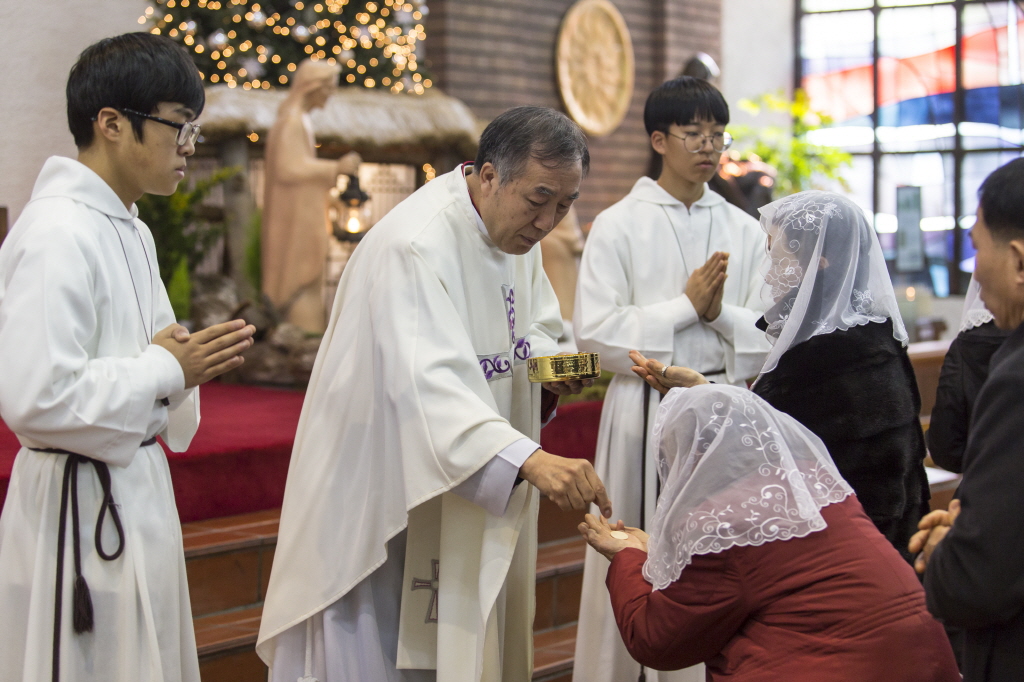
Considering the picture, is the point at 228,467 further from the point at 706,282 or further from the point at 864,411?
the point at 864,411

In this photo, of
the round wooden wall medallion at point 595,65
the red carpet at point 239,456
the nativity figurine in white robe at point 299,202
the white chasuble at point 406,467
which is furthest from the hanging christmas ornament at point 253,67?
the white chasuble at point 406,467

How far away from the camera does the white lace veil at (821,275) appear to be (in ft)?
8.45

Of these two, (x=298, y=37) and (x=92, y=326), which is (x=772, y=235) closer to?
(x=92, y=326)

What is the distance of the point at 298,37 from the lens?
7949 millimetres

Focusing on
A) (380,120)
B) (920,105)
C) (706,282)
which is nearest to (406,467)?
(706,282)

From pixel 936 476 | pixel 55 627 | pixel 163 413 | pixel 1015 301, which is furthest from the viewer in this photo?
pixel 936 476

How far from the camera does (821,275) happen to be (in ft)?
8.60

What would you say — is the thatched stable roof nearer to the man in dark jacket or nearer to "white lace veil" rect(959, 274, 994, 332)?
"white lace veil" rect(959, 274, 994, 332)

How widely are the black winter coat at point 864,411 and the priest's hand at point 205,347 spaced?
1289 mm

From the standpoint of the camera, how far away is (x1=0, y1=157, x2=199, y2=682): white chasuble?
6.47 feet

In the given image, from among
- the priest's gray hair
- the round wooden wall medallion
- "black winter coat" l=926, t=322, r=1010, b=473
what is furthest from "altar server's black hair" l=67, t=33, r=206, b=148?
the round wooden wall medallion

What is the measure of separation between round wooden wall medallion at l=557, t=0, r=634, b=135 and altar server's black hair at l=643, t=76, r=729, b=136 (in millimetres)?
7324

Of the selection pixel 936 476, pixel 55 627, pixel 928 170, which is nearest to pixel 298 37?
pixel 936 476

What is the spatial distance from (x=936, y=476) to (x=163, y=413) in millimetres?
4169
